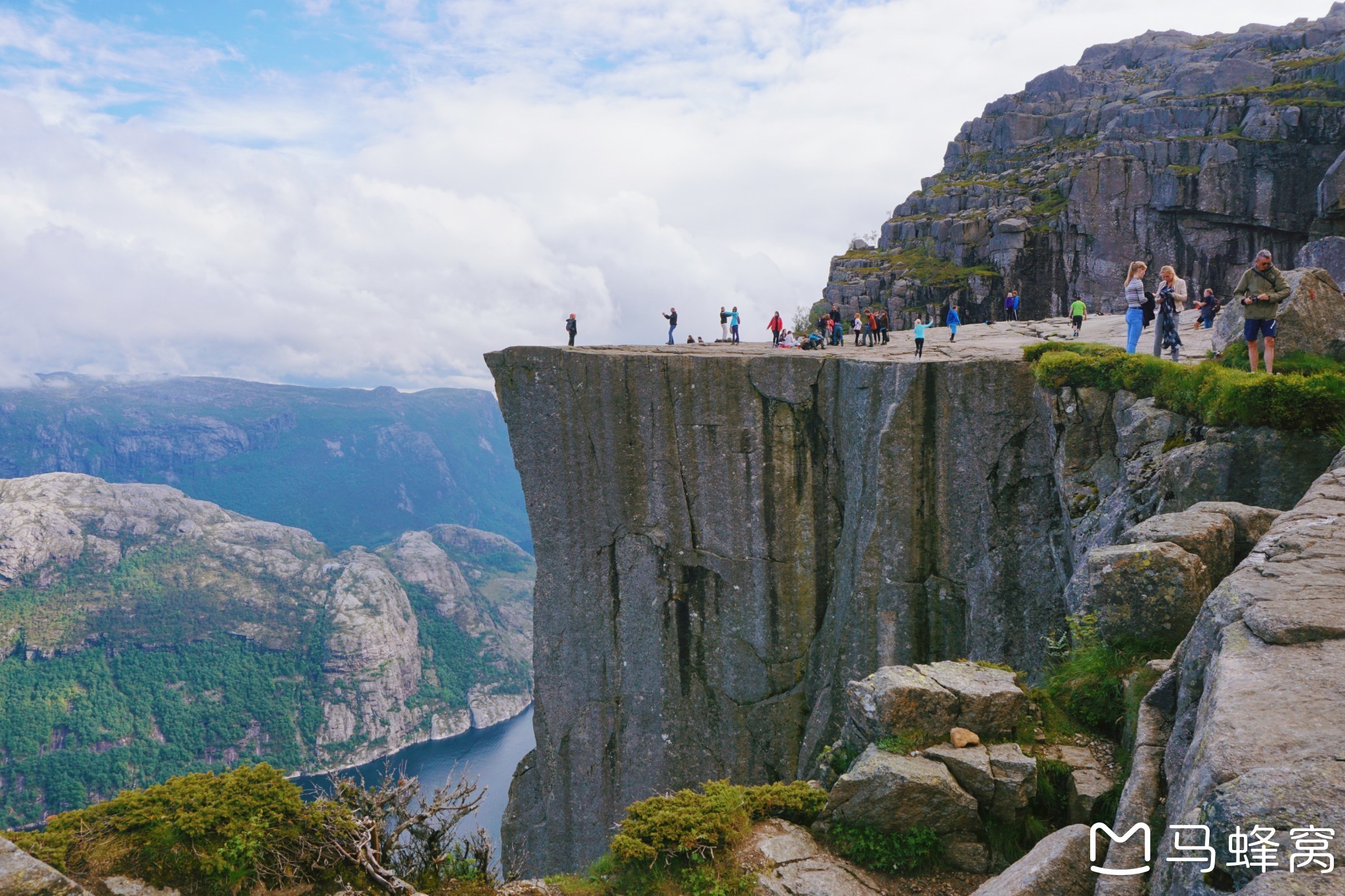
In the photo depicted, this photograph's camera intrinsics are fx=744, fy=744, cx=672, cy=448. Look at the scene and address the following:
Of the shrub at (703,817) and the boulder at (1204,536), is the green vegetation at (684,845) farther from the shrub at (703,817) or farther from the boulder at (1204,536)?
the boulder at (1204,536)

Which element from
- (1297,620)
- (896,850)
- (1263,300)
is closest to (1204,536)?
(1297,620)

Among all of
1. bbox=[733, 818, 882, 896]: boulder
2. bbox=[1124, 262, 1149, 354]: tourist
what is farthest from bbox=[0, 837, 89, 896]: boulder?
bbox=[1124, 262, 1149, 354]: tourist

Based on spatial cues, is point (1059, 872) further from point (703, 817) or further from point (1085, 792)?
point (703, 817)

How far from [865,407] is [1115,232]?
41.3m

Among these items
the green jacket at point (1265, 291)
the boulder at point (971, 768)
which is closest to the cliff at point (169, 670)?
the boulder at point (971, 768)

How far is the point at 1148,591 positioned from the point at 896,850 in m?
4.77

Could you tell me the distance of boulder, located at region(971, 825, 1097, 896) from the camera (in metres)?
6.92

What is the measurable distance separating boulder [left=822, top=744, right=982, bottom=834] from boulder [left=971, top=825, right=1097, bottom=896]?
179 cm

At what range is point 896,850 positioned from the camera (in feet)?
30.2

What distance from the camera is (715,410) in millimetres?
27406

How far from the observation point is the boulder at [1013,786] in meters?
9.16

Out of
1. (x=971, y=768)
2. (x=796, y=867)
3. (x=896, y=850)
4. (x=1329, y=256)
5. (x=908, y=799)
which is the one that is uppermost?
(x=1329, y=256)

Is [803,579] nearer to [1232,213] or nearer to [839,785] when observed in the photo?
[839,785]

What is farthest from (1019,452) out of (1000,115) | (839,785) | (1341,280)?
(1000,115)
